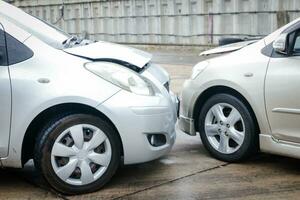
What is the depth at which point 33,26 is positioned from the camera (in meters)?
4.92

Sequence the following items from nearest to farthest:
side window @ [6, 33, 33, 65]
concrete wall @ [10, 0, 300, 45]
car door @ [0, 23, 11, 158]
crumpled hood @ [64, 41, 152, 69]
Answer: car door @ [0, 23, 11, 158]
side window @ [6, 33, 33, 65]
crumpled hood @ [64, 41, 152, 69]
concrete wall @ [10, 0, 300, 45]

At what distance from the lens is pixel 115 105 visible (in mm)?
4305

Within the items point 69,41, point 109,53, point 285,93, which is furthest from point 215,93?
point 69,41

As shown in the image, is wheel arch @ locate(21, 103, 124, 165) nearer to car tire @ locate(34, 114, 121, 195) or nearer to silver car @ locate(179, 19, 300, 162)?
car tire @ locate(34, 114, 121, 195)

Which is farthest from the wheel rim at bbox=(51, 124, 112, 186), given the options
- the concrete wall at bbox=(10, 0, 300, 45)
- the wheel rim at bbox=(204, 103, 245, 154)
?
the concrete wall at bbox=(10, 0, 300, 45)

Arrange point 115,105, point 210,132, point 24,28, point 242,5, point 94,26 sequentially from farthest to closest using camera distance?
point 94,26 < point 242,5 < point 210,132 < point 24,28 < point 115,105

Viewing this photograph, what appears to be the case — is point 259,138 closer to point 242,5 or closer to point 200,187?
point 200,187

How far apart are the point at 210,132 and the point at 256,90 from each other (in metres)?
0.72

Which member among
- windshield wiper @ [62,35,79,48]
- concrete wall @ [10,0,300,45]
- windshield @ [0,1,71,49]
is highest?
windshield @ [0,1,71,49]

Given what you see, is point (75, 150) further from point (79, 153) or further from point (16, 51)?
point (16, 51)

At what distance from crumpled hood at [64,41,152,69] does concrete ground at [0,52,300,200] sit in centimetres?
103

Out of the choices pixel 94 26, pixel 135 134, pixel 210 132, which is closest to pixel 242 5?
pixel 94 26

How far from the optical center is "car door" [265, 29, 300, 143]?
15.3 feet

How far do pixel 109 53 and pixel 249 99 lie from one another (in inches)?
54.0
